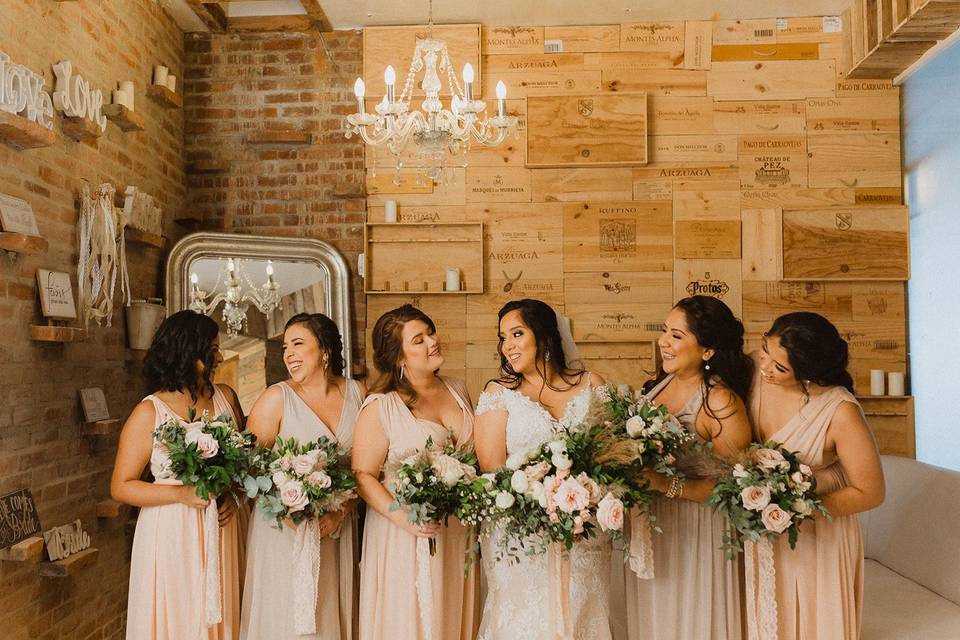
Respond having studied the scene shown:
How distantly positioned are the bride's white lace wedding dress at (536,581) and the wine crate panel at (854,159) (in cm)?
320

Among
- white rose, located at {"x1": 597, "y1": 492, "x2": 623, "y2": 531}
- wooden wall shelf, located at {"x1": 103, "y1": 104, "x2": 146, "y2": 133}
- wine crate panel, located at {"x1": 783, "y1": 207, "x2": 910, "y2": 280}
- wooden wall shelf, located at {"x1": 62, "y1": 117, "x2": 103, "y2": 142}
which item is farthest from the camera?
wine crate panel, located at {"x1": 783, "y1": 207, "x2": 910, "y2": 280}

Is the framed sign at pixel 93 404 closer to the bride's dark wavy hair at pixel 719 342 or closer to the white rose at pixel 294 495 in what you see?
the white rose at pixel 294 495

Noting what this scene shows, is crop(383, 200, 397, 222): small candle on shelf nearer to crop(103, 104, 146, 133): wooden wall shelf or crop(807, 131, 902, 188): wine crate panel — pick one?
crop(103, 104, 146, 133): wooden wall shelf

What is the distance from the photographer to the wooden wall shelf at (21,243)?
10.1 ft

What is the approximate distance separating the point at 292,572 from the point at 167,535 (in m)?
0.49

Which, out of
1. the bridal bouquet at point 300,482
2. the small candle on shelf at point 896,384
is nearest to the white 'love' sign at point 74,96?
the bridal bouquet at point 300,482

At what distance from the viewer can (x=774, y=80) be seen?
17.0ft

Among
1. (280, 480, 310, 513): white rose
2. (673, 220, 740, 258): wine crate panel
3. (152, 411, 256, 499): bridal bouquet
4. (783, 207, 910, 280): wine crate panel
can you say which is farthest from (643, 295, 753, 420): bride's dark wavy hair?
(783, 207, 910, 280): wine crate panel

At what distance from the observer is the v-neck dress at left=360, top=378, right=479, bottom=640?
2846 mm

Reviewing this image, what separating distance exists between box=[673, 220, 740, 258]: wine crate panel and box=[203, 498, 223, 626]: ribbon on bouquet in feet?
10.9

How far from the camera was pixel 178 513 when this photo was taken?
2961mm

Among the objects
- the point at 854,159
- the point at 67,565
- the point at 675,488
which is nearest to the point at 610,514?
the point at 675,488

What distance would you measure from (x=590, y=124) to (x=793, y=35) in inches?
55.8

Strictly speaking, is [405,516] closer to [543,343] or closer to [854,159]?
[543,343]
